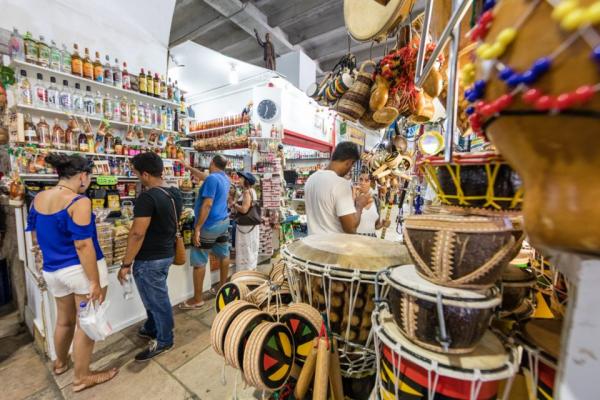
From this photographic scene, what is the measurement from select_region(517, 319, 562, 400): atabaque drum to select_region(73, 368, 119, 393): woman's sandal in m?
2.39

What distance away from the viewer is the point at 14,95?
2.13 metres

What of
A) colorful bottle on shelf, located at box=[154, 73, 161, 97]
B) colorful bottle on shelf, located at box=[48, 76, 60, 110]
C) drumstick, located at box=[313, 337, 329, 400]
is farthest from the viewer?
colorful bottle on shelf, located at box=[154, 73, 161, 97]

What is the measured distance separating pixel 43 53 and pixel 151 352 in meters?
2.73

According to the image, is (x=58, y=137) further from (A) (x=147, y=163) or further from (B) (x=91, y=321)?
(B) (x=91, y=321)

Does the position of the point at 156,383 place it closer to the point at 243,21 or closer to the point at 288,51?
the point at 243,21

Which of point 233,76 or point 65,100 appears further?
point 233,76

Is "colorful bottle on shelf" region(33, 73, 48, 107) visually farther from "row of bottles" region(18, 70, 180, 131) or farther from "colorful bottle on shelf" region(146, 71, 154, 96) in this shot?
"colorful bottle on shelf" region(146, 71, 154, 96)

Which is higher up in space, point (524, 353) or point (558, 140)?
point (558, 140)

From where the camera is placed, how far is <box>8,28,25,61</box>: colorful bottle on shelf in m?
2.11

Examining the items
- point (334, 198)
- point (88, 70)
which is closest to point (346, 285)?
point (334, 198)

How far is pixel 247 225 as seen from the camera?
132 inches

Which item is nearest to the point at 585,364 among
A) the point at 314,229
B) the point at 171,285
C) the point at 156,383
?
the point at 314,229

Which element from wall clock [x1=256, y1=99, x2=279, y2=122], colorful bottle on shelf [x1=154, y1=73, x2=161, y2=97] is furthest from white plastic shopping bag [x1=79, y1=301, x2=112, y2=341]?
wall clock [x1=256, y1=99, x2=279, y2=122]

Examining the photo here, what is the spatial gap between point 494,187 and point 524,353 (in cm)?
48
